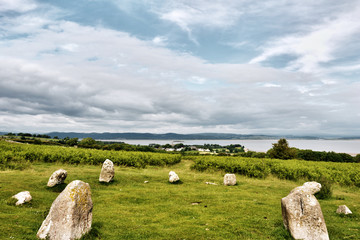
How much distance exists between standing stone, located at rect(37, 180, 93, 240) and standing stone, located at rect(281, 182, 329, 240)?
8.54 metres

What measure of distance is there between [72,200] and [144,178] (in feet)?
51.4

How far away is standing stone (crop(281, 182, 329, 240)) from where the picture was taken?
873 centimetres

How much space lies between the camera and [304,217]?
8.85 meters

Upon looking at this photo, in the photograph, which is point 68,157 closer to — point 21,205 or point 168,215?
point 21,205

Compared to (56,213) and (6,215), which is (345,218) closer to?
(56,213)

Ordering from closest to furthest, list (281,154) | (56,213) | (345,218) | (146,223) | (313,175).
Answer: (56,213)
(146,223)
(345,218)
(313,175)
(281,154)

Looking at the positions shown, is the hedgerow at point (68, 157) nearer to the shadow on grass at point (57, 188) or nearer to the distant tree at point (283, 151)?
the shadow on grass at point (57, 188)

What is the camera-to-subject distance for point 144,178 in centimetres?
2323

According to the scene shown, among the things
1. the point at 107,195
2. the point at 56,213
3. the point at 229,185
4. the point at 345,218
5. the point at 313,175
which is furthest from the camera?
the point at 313,175

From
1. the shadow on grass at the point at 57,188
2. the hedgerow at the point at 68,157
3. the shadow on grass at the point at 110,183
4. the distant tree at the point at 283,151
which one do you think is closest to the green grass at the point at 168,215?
the shadow on grass at the point at 57,188

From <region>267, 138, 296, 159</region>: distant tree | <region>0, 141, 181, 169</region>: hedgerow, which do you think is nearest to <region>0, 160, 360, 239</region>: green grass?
<region>0, 141, 181, 169</region>: hedgerow

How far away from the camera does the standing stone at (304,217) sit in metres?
8.73

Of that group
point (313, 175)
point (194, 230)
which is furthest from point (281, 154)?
A: point (194, 230)

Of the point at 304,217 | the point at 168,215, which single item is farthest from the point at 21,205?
the point at 304,217
